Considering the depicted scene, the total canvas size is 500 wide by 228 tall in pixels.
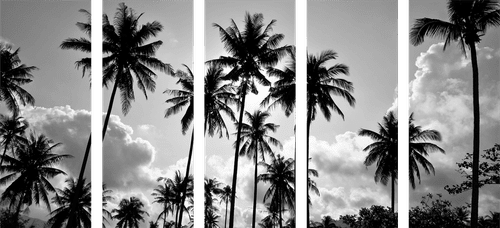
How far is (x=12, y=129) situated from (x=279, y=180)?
47.3 ft

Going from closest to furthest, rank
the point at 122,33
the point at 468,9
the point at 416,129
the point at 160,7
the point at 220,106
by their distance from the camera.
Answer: the point at 160,7
the point at 468,9
the point at 122,33
the point at 220,106
the point at 416,129

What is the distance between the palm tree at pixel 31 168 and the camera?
14.5m

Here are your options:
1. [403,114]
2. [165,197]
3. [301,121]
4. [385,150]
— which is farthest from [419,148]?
[165,197]

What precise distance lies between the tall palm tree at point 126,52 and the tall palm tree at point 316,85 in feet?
11.6

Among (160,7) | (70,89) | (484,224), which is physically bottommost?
(484,224)

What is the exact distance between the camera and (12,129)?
1174cm

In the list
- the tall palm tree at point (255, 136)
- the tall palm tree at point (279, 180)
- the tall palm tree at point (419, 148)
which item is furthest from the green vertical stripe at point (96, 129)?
the tall palm tree at point (279, 180)

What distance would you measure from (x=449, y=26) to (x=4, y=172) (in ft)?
56.6

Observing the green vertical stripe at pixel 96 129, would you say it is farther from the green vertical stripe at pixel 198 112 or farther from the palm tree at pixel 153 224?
the palm tree at pixel 153 224

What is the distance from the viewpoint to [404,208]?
2932 mm

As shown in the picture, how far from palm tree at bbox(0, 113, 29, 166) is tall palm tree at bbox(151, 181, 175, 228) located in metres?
13.8

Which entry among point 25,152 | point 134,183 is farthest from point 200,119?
point 25,152

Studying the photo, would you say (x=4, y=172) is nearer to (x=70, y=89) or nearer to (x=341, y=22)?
(x=70, y=89)

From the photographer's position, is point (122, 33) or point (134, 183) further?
point (122, 33)
